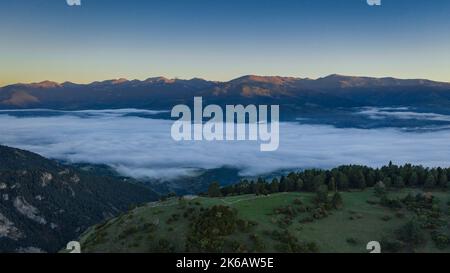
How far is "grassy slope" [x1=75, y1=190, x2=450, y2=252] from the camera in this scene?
102 meters

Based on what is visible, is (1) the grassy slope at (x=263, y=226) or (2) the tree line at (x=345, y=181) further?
(2) the tree line at (x=345, y=181)

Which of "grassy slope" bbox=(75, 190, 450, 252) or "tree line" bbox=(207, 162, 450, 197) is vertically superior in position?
"tree line" bbox=(207, 162, 450, 197)

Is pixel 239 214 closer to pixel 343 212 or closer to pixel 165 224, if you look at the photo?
pixel 165 224

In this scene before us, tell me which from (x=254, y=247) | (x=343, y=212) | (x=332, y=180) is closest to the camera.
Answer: (x=254, y=247)

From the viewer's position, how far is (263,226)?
347ft

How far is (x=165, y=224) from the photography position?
109688 mm

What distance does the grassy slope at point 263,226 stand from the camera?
333 feet

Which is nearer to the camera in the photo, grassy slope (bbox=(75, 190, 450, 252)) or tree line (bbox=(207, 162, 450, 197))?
grassy slope (bbox=(75, 190, 450, 252))

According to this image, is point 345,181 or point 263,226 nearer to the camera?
point 263,226

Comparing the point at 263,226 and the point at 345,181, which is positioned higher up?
the point at 345,181
